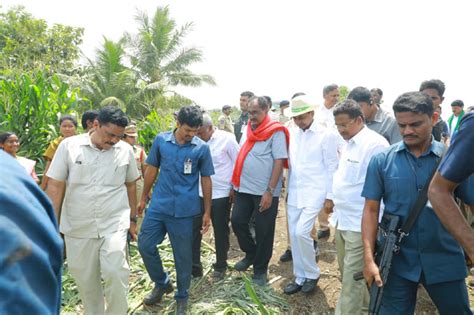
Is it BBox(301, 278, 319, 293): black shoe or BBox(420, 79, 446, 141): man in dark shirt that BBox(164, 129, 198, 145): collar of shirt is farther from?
BBox(420, 79, 446, 141): man in dark shirt

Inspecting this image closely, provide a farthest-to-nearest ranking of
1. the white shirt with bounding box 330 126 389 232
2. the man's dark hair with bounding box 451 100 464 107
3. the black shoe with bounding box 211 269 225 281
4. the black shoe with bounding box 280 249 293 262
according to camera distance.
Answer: the man's dark hair with bounding box 451 100 464 107
the black shoe with bounding box 280 249 293 262
the black shoe with bounding box 211 269 225 281
the white shirt with bounding box 330 126 389 232

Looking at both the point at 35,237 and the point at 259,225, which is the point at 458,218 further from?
the point at 259,225

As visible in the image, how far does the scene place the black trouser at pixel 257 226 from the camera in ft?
13.1

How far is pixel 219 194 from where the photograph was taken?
4316mm

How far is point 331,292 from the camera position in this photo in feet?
12.5

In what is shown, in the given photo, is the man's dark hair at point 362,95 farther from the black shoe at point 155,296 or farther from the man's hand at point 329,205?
the black shoe at point 155,296

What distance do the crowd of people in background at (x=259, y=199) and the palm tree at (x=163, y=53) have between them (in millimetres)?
14509

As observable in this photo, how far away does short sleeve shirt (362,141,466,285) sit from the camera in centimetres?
217

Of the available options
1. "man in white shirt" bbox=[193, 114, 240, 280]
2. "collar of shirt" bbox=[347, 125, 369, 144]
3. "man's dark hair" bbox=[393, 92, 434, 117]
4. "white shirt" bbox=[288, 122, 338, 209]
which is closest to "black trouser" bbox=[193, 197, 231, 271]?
"man in white shirt" bbox=[193, 114, 240, 280]

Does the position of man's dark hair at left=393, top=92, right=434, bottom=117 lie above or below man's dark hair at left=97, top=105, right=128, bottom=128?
above

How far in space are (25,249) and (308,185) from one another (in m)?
3.39

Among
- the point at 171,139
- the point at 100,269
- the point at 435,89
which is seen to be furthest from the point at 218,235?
the point at 435,89

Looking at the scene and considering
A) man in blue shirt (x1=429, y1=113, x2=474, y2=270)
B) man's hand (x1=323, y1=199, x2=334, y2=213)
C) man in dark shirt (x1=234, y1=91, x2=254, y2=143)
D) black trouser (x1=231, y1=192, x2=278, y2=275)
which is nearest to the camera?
man in blue shirt (x1=429, y1=113, x2=474, y2=270)

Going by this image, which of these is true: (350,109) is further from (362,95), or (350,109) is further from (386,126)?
(386,126)
